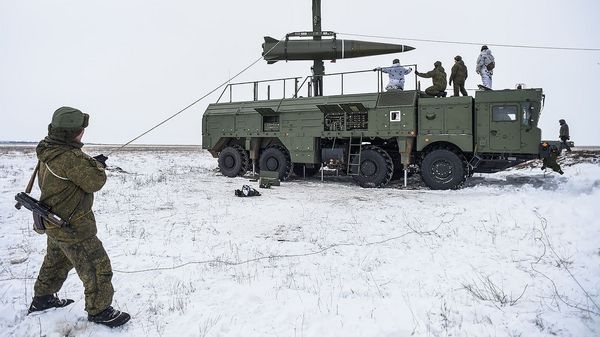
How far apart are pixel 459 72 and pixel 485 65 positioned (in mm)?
939

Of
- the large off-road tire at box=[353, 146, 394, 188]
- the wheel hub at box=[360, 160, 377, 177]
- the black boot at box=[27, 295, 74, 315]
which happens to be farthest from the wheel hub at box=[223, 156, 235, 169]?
the black boot at box=[27, 295, 74, 315]

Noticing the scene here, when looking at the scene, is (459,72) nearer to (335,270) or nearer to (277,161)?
(277,161)

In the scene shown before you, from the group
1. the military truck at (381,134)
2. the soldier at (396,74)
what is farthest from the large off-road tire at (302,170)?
the soldier at (396,74)

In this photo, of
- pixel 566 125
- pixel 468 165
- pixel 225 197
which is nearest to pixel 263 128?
pixel 225 197

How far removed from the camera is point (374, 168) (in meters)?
12.9

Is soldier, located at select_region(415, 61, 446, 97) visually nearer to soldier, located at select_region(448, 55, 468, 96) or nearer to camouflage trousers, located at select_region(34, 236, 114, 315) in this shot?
soldier, located at select_region(448, 55, 468, 96)

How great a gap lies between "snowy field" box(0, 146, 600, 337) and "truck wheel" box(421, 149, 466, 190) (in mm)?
2893

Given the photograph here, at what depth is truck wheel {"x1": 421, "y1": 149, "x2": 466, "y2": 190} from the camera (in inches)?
453

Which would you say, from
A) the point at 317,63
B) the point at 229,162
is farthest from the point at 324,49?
the point at 229,162

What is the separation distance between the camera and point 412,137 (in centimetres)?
1226

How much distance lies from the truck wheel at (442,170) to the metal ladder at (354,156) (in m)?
2.25

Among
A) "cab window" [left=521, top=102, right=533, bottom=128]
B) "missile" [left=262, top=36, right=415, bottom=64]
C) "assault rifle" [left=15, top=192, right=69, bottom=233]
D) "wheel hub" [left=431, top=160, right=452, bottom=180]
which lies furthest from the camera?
"missile" [left=262, top=36, right=415, bottom=64]

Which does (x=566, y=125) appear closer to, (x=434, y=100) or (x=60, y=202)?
(x=434, y=100)

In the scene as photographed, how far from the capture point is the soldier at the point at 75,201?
3.18 metres
